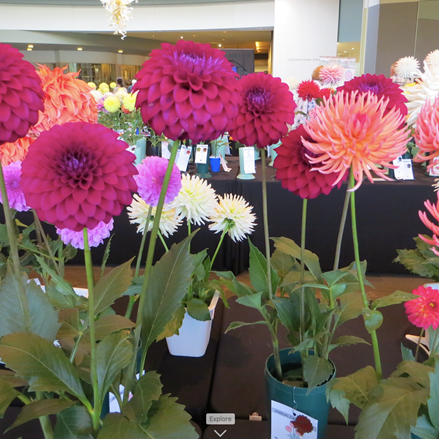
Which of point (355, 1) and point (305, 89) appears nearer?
point (305, 89)

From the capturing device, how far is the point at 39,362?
→ 0.41 meters

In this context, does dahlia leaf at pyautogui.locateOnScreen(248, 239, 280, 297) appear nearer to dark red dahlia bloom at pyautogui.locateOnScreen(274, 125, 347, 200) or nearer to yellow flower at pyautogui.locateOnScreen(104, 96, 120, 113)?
dark red dahlia bloom at pyautogui.locateOnScreen(274, 125, 347, 200)

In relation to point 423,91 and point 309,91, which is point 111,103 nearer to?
point 309,91

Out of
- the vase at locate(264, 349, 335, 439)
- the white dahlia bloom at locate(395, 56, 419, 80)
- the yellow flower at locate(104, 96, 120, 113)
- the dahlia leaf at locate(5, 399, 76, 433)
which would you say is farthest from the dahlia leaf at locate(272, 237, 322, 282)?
the white dahlia bloom at locate(395, 56, 419, 80)

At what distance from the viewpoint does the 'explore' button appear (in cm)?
67

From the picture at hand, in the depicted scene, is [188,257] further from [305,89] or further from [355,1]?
[355,1]

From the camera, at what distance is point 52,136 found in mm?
359

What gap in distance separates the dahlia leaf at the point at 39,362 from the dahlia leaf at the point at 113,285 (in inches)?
3.1

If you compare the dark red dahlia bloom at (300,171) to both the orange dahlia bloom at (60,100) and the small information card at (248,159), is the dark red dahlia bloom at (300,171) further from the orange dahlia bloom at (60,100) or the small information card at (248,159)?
the small information card at (248,159)

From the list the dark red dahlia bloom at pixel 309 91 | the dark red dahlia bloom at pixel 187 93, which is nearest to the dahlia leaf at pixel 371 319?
the dark red dahlia bloom at pixel 187 93

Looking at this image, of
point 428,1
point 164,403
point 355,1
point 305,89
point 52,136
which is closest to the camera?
point 52,136

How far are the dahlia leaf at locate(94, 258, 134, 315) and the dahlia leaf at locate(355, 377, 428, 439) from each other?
1.02 feet

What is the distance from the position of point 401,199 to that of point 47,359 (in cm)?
208

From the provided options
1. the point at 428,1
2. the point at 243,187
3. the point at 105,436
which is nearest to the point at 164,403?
the point at 105,436
